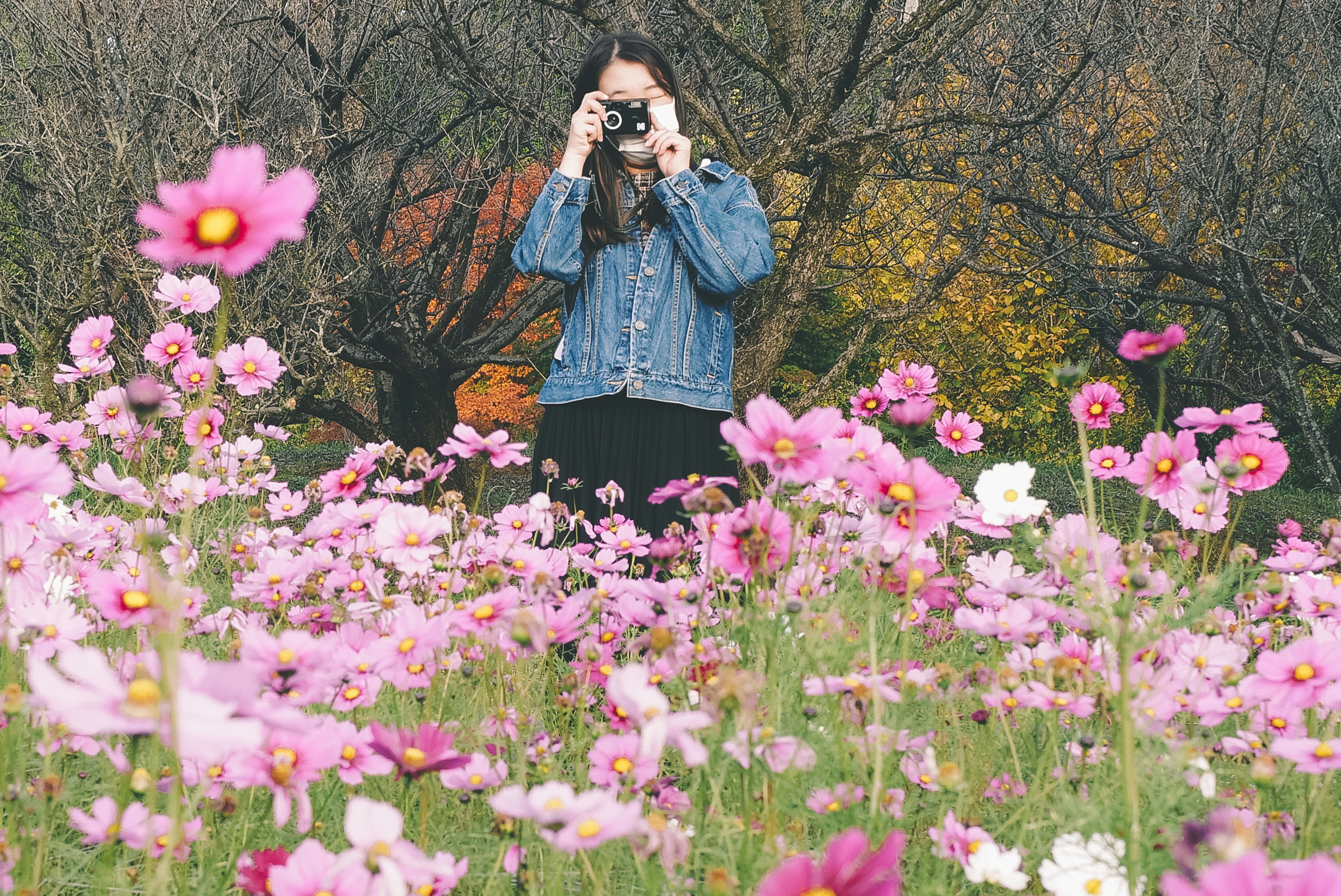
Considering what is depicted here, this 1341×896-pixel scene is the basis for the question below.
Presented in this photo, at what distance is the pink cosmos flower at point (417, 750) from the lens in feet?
2.82

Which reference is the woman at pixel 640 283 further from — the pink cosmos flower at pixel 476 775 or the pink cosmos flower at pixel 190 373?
the pink cosmos flower at pixel 476 775

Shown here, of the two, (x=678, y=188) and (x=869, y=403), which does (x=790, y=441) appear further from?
(x=678, y=188)

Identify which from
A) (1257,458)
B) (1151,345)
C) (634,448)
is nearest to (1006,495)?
(1257,458)

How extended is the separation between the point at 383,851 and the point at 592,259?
201 cm

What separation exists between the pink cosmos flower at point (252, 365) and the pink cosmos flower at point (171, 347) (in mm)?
76

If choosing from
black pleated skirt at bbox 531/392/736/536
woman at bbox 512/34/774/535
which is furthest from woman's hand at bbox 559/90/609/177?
black pleated skirt at bbox 531/392/736/536

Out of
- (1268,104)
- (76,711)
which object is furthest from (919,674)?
(1268,104)

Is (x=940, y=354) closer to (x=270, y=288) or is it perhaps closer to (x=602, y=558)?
(x=270, y=288)

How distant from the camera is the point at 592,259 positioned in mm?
2594

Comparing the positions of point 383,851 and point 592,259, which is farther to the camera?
point 592,259

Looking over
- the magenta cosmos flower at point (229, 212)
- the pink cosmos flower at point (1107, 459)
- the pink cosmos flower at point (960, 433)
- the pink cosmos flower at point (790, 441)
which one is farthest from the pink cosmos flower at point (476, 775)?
the pink cosmos flower at point (960, 433)

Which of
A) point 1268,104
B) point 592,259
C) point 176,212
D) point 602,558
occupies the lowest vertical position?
point 602,558

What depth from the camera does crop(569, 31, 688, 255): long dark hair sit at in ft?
8.30

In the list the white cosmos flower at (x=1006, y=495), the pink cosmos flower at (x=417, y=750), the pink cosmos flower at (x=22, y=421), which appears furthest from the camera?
the pink cosmos flower at (x=22, y=421)
